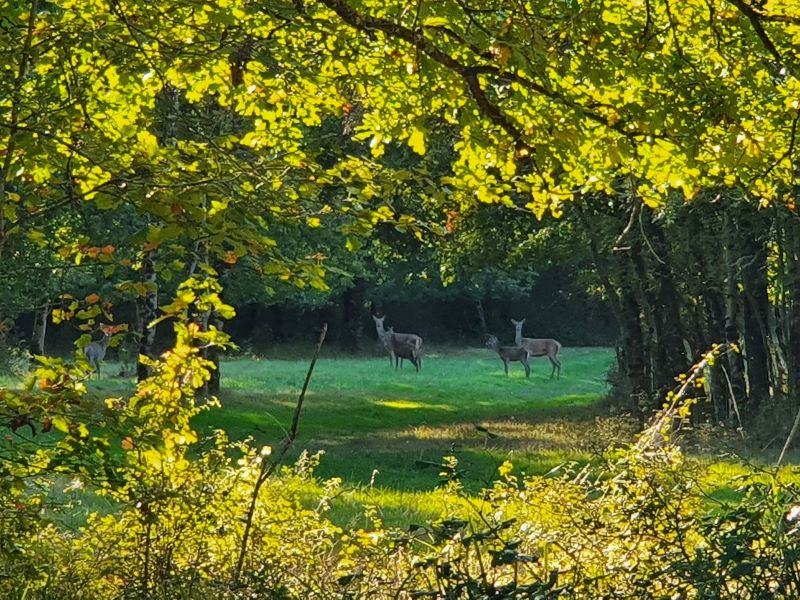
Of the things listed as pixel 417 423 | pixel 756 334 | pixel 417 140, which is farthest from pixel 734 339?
pixel 417 140

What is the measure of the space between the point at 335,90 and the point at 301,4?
164cm

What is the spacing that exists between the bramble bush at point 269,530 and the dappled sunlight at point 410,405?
85.9ft

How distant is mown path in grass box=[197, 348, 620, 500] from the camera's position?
17234 mm

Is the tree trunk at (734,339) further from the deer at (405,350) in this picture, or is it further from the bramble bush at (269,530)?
the deer at (405,350)

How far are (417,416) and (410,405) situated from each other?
3.99 m

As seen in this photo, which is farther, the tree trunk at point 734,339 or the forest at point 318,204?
the tree trunk at point 734,339

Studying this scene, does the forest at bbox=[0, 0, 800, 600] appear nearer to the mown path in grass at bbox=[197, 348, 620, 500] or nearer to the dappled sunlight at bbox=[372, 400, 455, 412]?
the mown path in grass at bbox=[197, 348, 620, 500]

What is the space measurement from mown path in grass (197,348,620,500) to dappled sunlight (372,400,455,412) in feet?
0.14

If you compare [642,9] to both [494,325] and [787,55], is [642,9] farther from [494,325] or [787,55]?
[494,325]

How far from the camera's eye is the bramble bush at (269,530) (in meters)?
4.79

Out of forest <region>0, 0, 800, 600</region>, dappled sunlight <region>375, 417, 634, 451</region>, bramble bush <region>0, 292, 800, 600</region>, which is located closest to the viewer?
bramble bush <region>0, 292, 800, 600</region>

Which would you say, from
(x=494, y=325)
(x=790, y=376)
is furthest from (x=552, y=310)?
(x=790, y=376)

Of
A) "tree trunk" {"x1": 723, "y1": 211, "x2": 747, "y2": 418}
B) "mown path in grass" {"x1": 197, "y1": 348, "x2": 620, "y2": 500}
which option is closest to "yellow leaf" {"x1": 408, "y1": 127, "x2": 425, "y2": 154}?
"mown path in grass" {"x1": 197, "y1": 348, "x2": 620, "y2": 500}

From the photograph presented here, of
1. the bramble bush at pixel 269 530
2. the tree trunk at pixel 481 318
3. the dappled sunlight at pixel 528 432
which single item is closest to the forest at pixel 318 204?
the bramble bush at pixel 269 530
